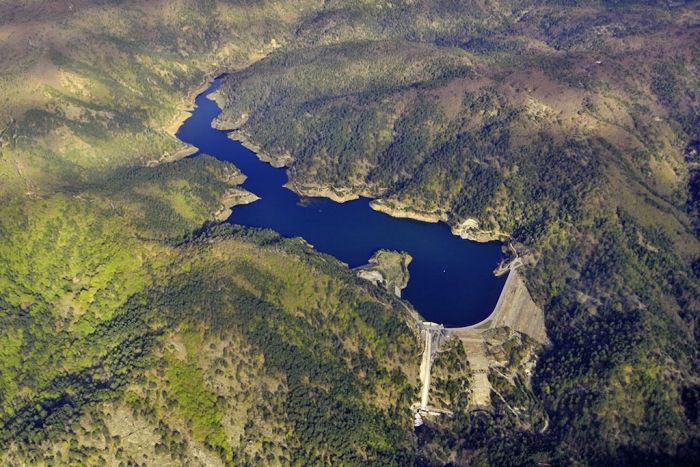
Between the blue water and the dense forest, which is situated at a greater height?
the dense forest

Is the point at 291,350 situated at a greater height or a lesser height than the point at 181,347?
lesser

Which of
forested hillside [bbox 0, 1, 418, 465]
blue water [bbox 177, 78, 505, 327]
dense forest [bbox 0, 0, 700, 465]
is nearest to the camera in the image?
forested hillside [bbox 0, 1, 418, 465]

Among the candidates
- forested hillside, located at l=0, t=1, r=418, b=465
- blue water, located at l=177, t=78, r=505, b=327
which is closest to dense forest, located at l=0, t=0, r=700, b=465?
forested hillside, located at l=0, t=1, r=418, b=465

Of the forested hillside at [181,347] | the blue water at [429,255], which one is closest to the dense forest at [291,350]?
the forested hillside at [181,347]

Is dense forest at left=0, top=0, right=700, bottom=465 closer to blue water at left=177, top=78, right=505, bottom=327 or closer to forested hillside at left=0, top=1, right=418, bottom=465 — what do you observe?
forested hillside at left=0, top=1, right=418, bottom=465

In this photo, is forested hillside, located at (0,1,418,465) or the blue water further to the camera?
the blue water

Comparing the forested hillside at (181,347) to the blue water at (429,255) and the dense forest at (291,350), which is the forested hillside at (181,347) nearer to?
the dense forest at (291,350)

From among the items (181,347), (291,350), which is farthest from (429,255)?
(181,347)

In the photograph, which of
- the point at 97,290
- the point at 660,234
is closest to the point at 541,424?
the point at 660,234

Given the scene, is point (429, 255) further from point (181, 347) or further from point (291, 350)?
point (181, 347)

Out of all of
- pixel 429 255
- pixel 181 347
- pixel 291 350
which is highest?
pixel 181 347

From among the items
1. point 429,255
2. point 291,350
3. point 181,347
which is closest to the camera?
point 181,347
